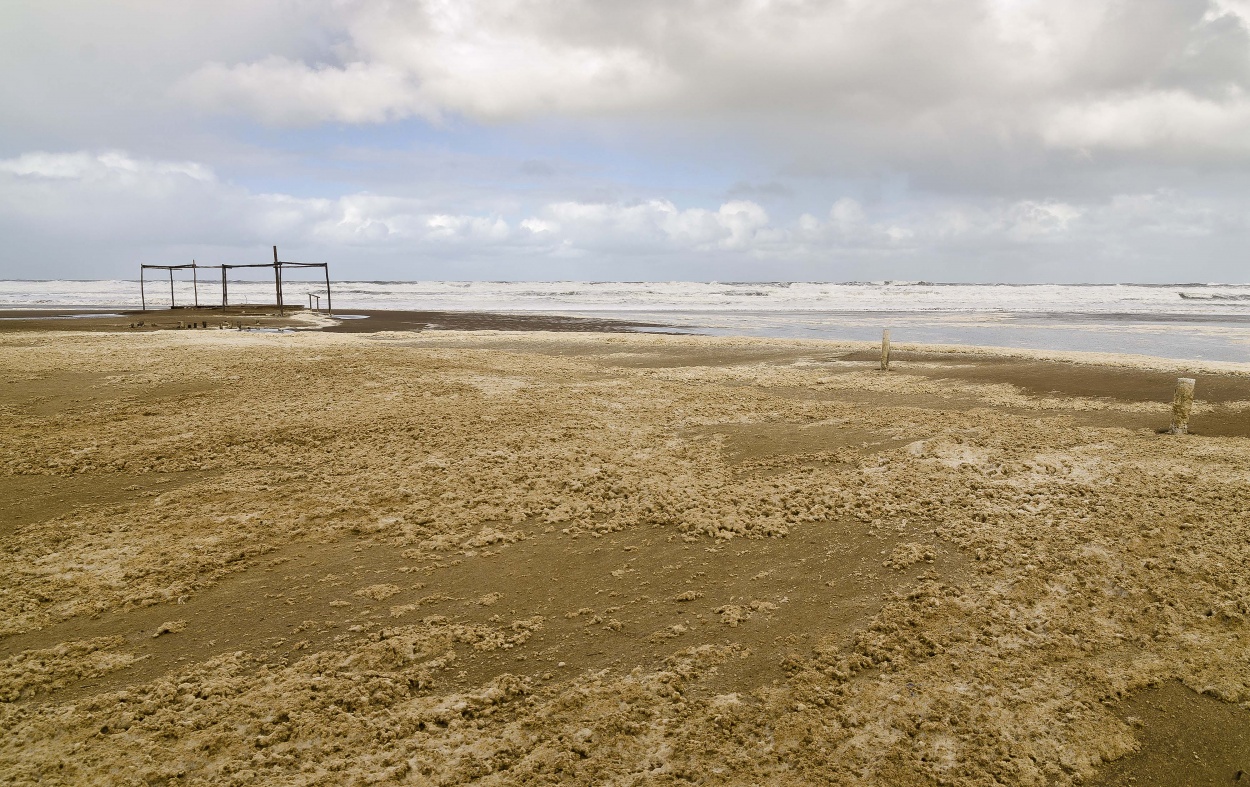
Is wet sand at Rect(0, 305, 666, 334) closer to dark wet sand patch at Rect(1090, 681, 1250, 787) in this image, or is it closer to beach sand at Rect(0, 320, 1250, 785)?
beach sand at Rect(0, 320, 1250, 785)

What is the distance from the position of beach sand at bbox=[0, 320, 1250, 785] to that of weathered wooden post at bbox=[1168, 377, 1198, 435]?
383mm

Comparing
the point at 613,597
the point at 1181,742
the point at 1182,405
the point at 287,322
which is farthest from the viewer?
the point at 287,322

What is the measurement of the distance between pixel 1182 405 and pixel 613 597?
9418 mm

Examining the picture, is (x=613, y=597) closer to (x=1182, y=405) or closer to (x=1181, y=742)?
(x=1181, y=742)

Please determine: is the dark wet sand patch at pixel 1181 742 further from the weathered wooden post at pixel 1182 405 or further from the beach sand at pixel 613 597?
the weathered wooden post at pixel 1182 405

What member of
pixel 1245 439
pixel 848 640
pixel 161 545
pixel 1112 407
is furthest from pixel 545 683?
pixel 1112 407

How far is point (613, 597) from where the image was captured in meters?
5.14

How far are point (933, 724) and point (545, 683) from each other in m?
2.21

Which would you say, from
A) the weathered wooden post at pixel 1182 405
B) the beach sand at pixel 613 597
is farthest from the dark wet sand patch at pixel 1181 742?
the weathered wooden post at pixel 1182 405

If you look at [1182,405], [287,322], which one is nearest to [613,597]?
[1182,405]

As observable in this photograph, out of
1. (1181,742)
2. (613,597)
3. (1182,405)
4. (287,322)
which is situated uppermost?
(287,322)

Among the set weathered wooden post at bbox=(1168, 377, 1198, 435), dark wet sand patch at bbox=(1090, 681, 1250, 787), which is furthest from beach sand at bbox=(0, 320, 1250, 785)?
weathered wooden post at bbox=(1168, 377, 1198, 435)

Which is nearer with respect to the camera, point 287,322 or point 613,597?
point 613,597

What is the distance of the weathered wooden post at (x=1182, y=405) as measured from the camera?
9.61 metres
